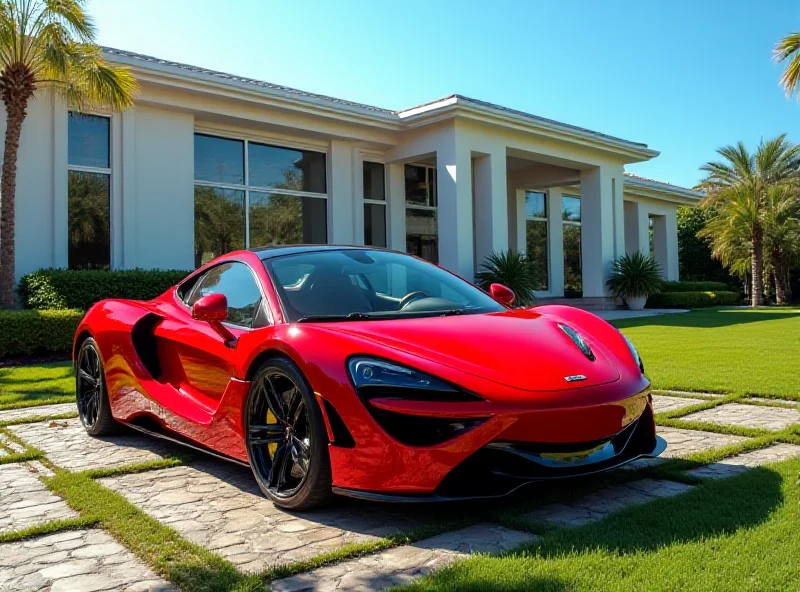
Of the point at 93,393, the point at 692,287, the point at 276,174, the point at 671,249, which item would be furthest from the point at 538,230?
the point at 93,393

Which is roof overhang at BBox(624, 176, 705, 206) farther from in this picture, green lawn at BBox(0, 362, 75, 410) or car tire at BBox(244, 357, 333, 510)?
car tire at BBox(244, 357, 333, 510)

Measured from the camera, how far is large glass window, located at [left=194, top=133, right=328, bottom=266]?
610 inches

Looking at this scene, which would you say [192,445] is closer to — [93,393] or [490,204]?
[93,393]

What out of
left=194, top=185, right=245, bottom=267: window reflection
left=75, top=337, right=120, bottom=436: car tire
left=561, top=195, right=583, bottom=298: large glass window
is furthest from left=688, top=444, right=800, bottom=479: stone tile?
left=561, top=195, right=583, bottom=298: large glass window

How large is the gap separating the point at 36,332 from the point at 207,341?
24.2 ft

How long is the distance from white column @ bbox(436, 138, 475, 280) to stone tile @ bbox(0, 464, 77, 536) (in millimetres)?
12982

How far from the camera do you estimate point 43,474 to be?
3.98 m

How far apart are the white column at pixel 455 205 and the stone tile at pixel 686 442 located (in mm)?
11824

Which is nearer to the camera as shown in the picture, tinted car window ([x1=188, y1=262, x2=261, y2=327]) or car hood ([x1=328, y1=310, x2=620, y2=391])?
car hood ([x1=328, y1=310, x2=620, y2=391])

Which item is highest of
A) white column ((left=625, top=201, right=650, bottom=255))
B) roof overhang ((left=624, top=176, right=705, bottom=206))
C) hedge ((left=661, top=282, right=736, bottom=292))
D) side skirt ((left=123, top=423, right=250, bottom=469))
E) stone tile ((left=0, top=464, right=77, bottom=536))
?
roof overhang ((left=624, top=176, right=705, bottom=206))

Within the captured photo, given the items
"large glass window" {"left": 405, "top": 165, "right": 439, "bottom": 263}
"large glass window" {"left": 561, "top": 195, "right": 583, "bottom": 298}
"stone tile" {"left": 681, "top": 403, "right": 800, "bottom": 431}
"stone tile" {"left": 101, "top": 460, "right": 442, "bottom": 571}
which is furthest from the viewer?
"large glass window" {"left": 561, "top": 195, "right": 583, "bottom": 298}

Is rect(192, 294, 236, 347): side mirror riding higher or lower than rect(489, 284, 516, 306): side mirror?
lower

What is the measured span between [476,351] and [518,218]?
2080 cm

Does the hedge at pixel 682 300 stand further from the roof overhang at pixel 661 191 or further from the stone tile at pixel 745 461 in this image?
the stone tile at pixel 745 461
